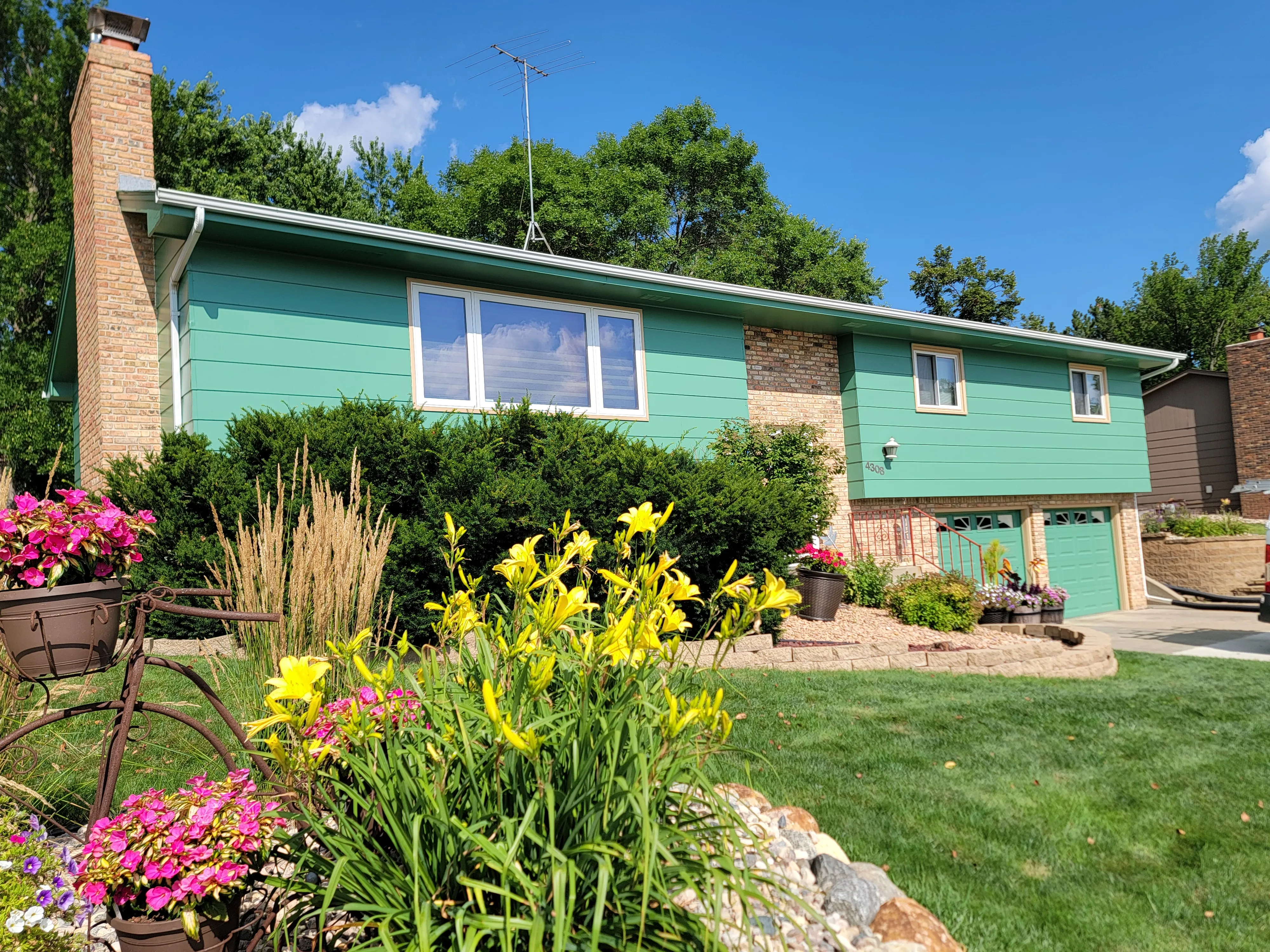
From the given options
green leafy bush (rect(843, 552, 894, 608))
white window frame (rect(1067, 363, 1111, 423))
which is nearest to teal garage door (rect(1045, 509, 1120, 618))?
white window frame (rect(1067, 363, 1111, 423))

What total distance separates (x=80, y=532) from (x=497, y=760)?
1504 mm

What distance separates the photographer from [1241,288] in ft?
114

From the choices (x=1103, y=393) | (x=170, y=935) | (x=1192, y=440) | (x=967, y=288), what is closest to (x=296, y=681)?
(x=170, y=935)

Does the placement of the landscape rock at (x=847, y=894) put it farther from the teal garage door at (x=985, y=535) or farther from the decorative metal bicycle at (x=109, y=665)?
the teal garage door at (x=985, y=535)

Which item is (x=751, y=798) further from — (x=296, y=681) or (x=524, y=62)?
(x=524, y=62)

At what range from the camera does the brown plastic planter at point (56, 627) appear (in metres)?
2.12

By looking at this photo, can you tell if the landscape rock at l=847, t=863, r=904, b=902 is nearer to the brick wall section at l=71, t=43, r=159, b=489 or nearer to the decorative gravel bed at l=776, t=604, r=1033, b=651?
the decorative gravel bed at l=776, t=604, r=1033, b=651

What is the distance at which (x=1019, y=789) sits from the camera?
380 centimetres

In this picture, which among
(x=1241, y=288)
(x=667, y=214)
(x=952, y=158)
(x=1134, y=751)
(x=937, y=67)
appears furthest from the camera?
(x=1241, y=288)

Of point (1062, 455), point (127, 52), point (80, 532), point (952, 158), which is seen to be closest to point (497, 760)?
point (80, 532)

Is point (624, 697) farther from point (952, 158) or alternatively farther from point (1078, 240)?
point (1078, 240)

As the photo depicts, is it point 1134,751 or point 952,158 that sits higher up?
point 952,158

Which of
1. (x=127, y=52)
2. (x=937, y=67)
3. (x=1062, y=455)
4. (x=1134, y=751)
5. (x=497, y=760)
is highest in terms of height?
(x=937, y=67)

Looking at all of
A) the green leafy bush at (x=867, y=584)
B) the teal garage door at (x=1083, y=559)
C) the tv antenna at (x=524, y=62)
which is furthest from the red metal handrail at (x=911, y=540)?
the tv antenna at (x=524, y=62)
